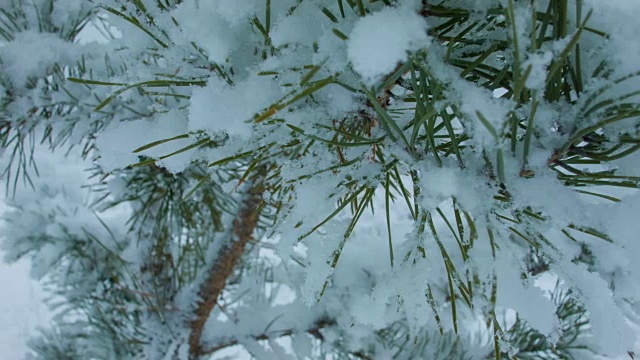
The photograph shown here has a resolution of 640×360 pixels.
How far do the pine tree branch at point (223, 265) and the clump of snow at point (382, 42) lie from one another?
62cm

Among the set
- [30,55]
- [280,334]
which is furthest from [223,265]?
[30,55]

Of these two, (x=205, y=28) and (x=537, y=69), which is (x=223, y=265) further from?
(x=537, y=69)

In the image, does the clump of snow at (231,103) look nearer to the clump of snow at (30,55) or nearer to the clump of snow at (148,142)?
the clump of snow at (148,142)

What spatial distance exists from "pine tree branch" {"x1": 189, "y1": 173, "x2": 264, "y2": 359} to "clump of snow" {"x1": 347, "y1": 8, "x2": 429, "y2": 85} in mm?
623

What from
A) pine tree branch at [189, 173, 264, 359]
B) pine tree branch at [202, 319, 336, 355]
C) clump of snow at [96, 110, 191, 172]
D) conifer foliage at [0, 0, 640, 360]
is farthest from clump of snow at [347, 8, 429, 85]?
pine tree branch at [202, 319, 336, 355]

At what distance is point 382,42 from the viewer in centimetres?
20

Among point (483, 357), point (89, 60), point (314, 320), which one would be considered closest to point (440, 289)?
point (483, 357)

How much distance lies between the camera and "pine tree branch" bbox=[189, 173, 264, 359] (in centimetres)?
84

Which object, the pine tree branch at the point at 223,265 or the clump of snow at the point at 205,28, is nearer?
the clump of snow at the point at 205,28

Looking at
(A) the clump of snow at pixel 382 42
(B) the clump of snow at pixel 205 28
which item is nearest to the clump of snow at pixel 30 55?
(B) the clump of snow at pixel 205 28

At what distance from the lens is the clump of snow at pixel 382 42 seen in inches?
7.5

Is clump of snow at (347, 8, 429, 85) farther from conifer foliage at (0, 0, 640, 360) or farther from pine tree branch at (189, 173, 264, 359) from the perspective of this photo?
pine tree branch at (189, 173, 264, 359)

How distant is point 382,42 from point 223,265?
74 cm

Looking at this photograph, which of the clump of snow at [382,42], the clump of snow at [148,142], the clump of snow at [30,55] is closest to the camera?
the clump of snow at [382,42]
